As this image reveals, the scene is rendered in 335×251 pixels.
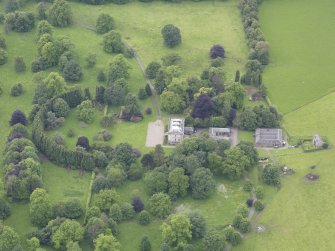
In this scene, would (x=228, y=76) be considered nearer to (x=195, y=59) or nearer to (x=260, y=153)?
(x=195, y=59)

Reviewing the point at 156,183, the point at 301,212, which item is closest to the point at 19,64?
the point at 156,183

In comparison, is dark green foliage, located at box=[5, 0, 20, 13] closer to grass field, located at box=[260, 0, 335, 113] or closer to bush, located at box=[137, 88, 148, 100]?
A: bush, located at box=[137, 88, 148, 100]

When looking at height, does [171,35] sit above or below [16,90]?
above

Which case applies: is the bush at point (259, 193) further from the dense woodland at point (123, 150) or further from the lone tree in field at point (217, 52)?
the lone tree in field at point (217, 52)

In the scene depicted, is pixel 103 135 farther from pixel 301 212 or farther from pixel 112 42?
pixel 301 212

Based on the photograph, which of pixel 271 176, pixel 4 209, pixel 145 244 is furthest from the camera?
pixel 271 176

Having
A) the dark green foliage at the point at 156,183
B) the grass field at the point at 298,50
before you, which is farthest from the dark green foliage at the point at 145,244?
the grass field at the point at 298,50

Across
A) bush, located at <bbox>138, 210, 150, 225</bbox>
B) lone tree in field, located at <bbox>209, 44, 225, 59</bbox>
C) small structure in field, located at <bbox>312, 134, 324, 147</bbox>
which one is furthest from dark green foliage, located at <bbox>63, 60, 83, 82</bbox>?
small structure in field, located at <bbox>312, 134, 324, 147</bbox>
